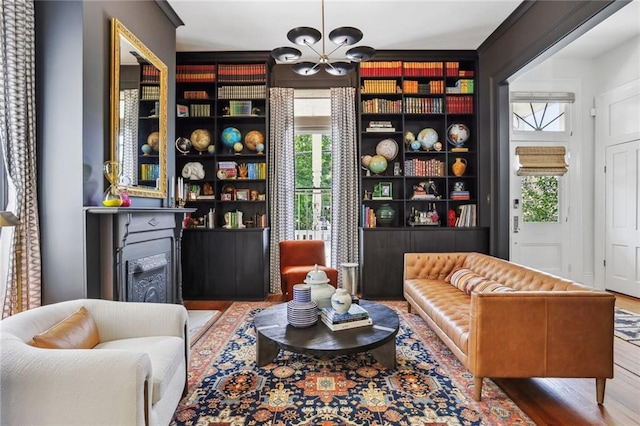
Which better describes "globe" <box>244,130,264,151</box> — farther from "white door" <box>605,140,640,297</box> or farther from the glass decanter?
"white door" <box>605,140,640,297</box>

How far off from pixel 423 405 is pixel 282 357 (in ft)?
3.70

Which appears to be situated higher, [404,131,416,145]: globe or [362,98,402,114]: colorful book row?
[362,98,402,114]: colorful book row

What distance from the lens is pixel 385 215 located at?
481 cm

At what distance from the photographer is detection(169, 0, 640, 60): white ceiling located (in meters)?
3.68

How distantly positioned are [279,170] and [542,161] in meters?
3.76

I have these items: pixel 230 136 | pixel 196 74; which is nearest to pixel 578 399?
pixel 230 136

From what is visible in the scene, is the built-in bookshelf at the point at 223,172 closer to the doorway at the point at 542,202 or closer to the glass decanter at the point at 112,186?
the glass decanter at the point at 112,186

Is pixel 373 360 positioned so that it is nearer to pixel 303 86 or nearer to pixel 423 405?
pixel 423 405

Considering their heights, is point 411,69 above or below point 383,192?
above

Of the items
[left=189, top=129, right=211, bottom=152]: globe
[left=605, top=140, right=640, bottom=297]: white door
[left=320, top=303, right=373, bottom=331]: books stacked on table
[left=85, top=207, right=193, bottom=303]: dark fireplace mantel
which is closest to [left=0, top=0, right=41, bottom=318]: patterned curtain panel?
[left=85, top=207, right=193, bottom=303]: dark fireplace mantel

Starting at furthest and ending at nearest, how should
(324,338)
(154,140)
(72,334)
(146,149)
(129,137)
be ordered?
(154,140)
(146,149)
(129,137)
(324,338)
(72,334)

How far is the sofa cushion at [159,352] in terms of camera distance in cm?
165

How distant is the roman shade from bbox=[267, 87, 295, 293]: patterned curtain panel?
10.9ft

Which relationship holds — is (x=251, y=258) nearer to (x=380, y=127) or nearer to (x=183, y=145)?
(x=183, y=145)
